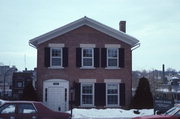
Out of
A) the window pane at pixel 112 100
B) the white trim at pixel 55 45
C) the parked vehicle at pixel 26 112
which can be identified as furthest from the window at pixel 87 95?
the parked vehicle at pixel 26 112

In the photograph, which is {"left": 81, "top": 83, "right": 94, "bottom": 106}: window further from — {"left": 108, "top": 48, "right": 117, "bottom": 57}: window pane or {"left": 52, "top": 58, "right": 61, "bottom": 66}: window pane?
{"left": 108, "top": 48, "right": 117, "bottom": 57}: window pane

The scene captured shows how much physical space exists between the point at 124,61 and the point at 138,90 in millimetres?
2777

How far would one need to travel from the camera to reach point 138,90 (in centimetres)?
2888

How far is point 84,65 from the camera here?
95.7 ft

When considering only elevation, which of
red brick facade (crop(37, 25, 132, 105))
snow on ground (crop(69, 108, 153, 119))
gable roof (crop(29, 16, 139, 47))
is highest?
gable roof (crop(29, 16, 139, 47))

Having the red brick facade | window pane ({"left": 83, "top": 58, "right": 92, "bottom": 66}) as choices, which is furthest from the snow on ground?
window pane ({"left": 83, "top": 58, "right": 92, "bottom": 66})

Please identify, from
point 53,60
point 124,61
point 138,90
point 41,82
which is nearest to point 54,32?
point 53,60

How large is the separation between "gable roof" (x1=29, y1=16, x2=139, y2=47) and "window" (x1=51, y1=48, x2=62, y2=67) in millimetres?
1176

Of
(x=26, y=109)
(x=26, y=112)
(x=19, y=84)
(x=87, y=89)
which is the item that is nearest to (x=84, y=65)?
(x=87, y=89)

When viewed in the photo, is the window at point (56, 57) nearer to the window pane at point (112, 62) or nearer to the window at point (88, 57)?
the window at point (88, 57)

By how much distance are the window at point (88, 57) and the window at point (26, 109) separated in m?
15.5

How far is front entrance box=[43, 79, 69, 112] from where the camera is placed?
92.9 feet

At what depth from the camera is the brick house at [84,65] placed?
93.4ft

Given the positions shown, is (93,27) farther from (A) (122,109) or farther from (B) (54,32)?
(A) (122,109)
